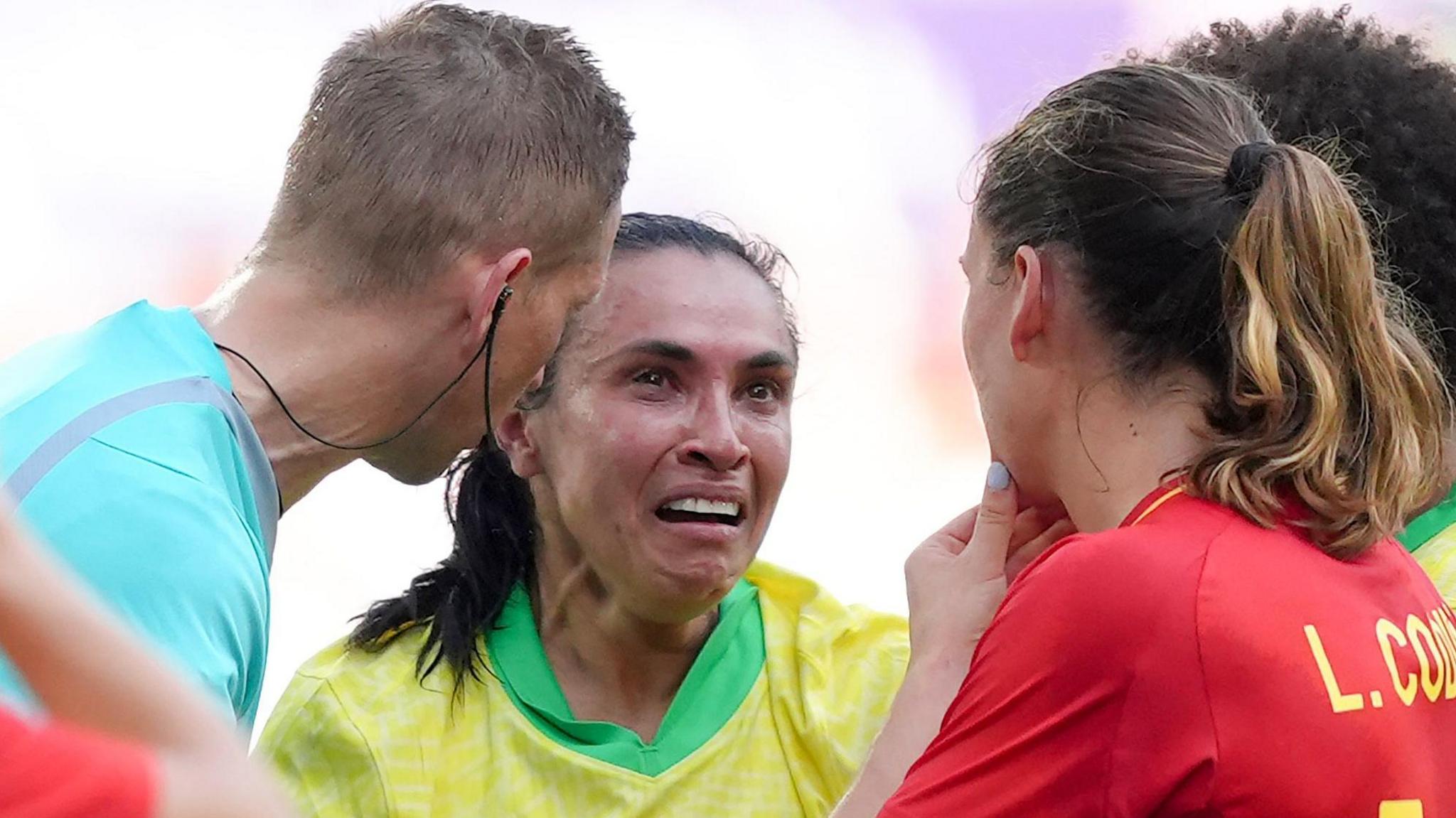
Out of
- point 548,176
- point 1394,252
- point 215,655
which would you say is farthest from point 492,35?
point 1394,252

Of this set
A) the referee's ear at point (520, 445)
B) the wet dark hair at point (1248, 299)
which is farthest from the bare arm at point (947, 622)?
the referee's ear at point (520, 445)

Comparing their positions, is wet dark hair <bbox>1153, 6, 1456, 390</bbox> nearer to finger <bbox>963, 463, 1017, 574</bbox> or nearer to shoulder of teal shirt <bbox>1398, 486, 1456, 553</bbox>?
shoulder of teal shirt <bbox>1398, 486, 1456, 553</bbox>

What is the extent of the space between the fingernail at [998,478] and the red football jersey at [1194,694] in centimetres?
48

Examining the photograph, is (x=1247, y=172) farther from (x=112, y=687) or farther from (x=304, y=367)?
(x=112, y=687)

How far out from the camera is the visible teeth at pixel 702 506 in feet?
10.6

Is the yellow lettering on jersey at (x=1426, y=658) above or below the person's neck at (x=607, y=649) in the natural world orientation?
above

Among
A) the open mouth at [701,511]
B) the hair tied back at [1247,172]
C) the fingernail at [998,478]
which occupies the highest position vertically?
the hair tied back at [1247,172]

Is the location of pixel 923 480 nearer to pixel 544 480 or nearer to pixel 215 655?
pixel 544 480

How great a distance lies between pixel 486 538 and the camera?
134 inches

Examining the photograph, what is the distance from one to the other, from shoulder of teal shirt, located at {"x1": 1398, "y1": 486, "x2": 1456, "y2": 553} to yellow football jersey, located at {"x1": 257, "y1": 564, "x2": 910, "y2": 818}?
866mm

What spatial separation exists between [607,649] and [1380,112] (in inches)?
60.4

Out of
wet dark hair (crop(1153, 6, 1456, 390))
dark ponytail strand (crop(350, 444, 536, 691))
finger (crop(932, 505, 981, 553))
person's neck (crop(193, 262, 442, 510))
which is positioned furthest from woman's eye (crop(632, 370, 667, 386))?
wet dark hair (crop(1153, 6, 1456, 390))

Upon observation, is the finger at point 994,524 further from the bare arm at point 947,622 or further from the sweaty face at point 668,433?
the sweaty face at point 668,433

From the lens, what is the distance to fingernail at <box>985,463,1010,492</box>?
2.56 meters
